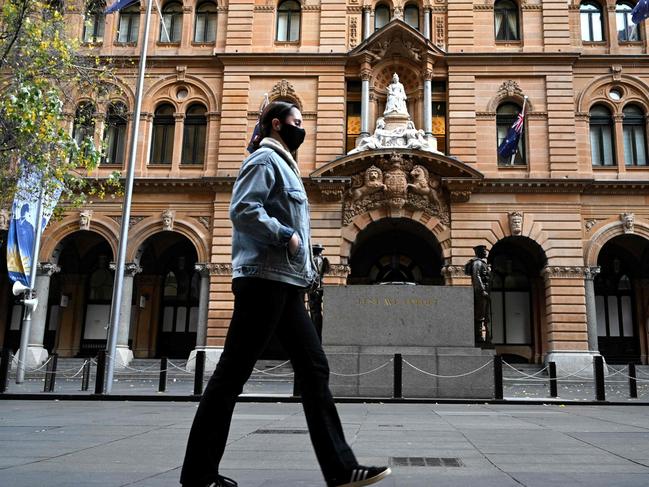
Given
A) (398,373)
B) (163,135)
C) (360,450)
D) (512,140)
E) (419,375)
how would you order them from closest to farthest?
(360,450) → (398,373) → (419,375) → (512,140) → (163,135)

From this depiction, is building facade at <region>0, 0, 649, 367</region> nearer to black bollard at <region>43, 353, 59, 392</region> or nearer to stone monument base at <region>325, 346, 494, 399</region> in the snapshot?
black bollard at <region>43, 353, 59, 392</region>

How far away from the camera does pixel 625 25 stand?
27812 millimetres

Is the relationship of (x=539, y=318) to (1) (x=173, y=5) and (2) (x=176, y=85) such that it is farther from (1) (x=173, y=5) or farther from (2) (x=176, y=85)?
(1) (x=173, y=5)

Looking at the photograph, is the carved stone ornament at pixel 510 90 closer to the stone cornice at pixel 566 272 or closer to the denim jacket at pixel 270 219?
the stone cornice at pixel 566 272

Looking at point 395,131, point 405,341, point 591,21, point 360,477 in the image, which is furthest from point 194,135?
point 360,477

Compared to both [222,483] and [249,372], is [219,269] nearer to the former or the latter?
[249,372]

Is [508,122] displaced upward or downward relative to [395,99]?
downward

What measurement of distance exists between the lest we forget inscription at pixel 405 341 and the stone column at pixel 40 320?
627 inches

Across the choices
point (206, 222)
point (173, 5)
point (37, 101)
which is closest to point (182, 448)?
point (37, 101)

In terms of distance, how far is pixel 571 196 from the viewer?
25656mm

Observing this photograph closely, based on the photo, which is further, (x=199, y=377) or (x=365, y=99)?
(x=365, y=99)

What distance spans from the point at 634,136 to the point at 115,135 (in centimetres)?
2314

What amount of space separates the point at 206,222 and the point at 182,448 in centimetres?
2146

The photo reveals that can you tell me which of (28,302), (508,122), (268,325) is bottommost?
(268,325)
